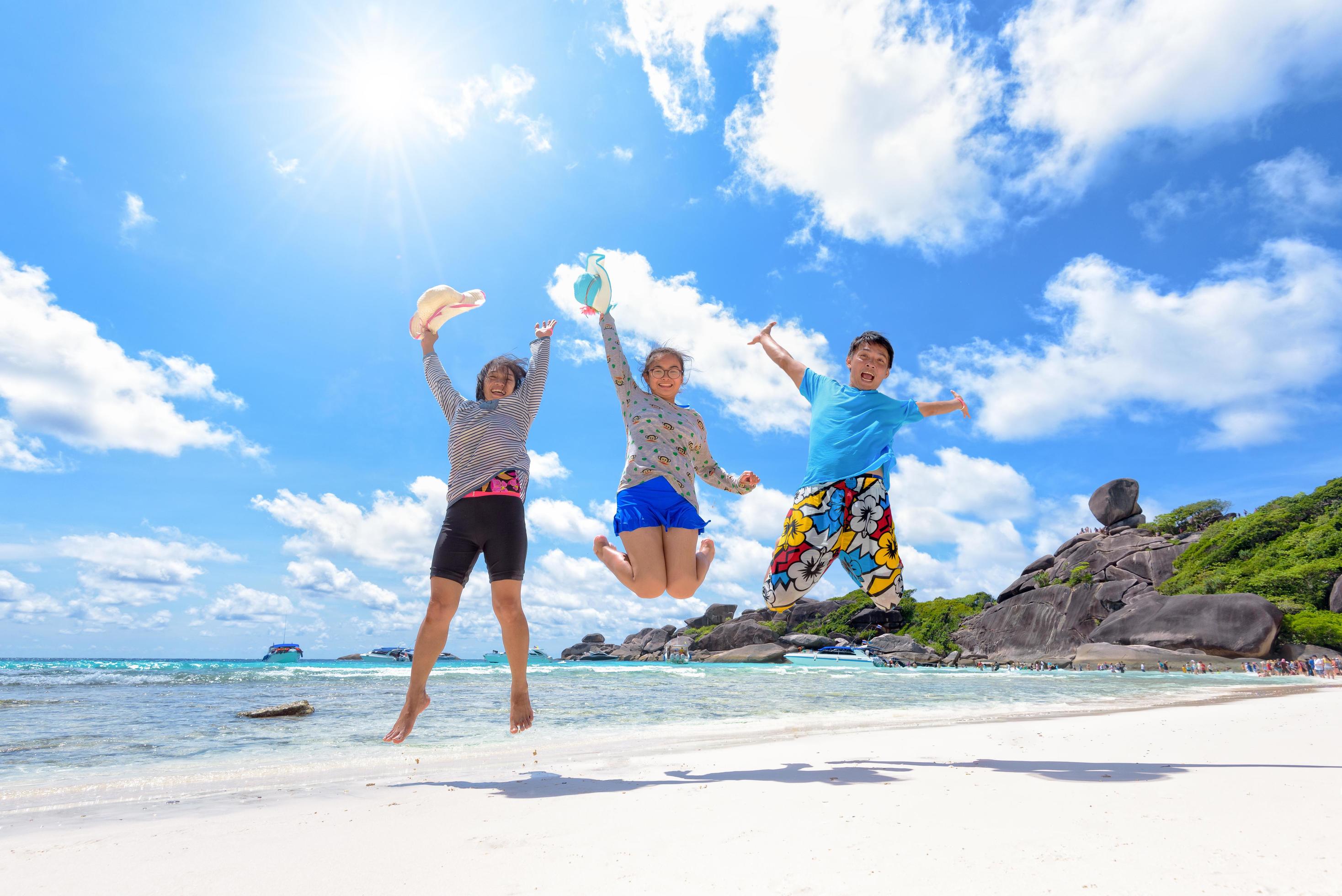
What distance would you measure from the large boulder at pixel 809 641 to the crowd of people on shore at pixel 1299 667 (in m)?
33.1

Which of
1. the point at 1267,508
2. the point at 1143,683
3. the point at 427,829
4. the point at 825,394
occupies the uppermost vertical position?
the point at 1267,508

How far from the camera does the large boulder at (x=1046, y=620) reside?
136 feet

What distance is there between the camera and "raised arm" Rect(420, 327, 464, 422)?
4.55 meters

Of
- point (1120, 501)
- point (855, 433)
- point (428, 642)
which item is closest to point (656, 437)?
point (855, 433)

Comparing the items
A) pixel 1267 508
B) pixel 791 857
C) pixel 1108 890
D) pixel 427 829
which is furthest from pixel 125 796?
pixel 1267 508

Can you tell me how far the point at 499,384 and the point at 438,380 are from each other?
49 centimetres

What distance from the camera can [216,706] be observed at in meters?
11.6

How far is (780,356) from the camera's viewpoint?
5898 mm

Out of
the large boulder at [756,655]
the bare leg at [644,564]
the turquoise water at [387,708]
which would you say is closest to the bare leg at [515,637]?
the bare leg at [644,564]

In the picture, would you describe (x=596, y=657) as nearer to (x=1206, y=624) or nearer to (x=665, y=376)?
(x=1206, y=624)

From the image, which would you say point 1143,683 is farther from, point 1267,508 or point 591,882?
point 1267,508

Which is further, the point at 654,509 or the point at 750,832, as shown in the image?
the point at 654,509

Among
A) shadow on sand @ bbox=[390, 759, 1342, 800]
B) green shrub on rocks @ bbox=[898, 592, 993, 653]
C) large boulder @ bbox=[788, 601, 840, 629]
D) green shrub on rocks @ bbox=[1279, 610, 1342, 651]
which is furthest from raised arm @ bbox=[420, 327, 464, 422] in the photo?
large boulder @ bbox=[788, 601, 840, 629]

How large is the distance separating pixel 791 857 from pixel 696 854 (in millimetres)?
288
